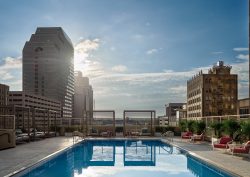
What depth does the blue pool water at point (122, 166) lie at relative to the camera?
11500mm

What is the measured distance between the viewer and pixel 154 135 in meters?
27.6

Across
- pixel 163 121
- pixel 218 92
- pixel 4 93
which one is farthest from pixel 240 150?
pixel 4 93

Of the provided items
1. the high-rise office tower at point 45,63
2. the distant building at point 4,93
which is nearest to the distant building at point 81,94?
the high-rise office tower at point 45,63

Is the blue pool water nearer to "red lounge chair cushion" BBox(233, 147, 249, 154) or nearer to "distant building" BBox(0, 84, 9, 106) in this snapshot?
"red lounge chair cushion" BBox(233, 147, 249, 154)

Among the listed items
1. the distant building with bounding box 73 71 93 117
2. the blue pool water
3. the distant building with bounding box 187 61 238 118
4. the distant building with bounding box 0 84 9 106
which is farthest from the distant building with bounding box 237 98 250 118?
the distant building with bounding box 73 71 93 117

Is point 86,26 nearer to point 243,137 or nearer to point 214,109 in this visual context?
point 243,137

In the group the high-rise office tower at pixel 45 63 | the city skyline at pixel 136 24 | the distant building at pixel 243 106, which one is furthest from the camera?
the high-rise office tower at pixel 45 63

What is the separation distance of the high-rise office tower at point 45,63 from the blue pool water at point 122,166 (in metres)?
141

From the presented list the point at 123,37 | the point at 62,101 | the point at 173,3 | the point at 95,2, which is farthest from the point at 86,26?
the point at 62,101

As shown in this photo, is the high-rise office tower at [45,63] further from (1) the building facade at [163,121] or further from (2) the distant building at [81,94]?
(1) the building facade at [163,121]

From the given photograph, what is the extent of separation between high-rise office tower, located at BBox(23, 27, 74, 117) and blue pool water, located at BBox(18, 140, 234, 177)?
140747 millimetres

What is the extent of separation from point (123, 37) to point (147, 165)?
443 inches

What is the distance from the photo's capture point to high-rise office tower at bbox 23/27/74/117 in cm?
15475

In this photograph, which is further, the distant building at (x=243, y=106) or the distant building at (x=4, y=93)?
the distant building at (x=4, y=93)
